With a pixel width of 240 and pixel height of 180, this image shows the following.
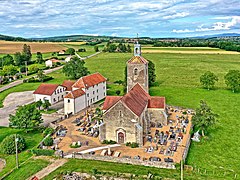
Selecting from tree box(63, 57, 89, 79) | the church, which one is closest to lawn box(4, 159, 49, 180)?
the church

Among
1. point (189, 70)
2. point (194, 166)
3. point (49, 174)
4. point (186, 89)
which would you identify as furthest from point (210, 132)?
point (189, 70)

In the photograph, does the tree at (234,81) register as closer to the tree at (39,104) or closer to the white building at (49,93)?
the white building at (49,93)

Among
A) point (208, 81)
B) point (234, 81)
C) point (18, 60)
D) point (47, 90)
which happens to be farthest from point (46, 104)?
point (18, 60)

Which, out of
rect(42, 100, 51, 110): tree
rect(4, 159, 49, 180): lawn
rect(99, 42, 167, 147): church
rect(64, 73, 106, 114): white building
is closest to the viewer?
rect(4, 159, 49, 180): lawn

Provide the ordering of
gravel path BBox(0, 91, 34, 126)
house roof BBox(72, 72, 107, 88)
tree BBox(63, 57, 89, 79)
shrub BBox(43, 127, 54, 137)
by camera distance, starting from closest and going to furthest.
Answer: shrub BBox(43, 127, 54, 137) → gravel path BBox(0, 91, 34, 126) → house roof BBox(72, 72, 107, 88) → tree BBox(63, 57, 89, 79)

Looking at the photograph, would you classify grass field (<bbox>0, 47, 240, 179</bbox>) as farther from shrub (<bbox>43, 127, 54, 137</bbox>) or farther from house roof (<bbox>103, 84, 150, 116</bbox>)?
shrub (<bbox>43, 127, 54, 137</bbox>)
